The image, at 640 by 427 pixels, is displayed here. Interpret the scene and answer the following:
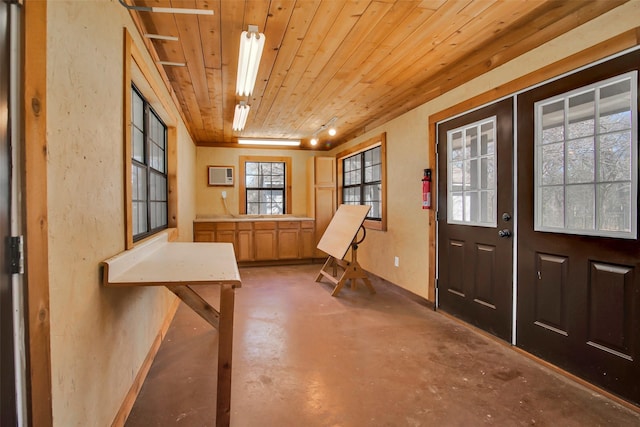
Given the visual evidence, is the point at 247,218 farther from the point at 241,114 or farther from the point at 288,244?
the point at 241,114

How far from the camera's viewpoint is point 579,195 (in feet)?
7.23

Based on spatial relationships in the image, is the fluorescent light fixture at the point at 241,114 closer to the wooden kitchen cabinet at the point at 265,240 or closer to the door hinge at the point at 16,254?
the wooden kitchen cabinet at the point at 265,240

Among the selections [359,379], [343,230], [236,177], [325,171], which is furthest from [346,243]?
[236,177]

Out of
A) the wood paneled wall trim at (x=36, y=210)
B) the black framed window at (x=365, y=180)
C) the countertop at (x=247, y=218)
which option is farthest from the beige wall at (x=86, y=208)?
the countertop at (x=247, y=218)

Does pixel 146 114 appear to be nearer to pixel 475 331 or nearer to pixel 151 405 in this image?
pixel 151 405

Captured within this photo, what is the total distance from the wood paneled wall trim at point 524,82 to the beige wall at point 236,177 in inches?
146

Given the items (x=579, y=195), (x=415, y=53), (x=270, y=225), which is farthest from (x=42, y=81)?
(x=270, y=225)

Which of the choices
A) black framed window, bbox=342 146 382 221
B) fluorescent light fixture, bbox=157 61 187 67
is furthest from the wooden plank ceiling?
black framed window, bbox=342 146 382 221

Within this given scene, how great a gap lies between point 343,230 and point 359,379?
8.40 feet

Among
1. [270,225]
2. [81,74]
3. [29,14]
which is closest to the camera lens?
[29,14]

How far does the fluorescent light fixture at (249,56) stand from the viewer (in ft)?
7.39

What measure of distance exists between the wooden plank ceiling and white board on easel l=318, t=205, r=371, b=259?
1.36 m

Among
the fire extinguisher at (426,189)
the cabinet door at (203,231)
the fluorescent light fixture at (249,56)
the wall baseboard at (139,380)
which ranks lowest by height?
the wall baseboard at (139,380)

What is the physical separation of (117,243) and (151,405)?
96 cm
